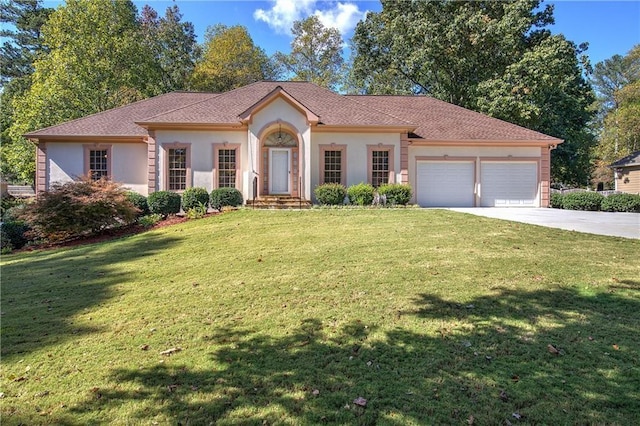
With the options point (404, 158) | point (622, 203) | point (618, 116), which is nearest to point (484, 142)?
point (404, 158)

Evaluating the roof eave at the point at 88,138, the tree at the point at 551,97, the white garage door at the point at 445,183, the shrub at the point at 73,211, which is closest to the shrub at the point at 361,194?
the white garage door at the point at 445,183

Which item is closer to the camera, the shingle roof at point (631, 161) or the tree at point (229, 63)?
the shingle roof at point (631, 161)

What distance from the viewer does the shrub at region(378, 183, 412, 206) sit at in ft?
50.0

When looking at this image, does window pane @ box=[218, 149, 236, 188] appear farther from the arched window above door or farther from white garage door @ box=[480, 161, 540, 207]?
white garage door @ box=[480, 161, 540, 207]

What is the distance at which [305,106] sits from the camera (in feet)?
54.1

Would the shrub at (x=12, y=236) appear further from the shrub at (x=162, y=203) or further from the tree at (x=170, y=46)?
the tree at (x=170, y=46)

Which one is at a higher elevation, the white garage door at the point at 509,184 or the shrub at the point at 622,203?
the white garage door at the point at 509,184

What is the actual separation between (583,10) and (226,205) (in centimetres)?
1714

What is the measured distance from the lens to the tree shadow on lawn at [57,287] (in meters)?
4.41

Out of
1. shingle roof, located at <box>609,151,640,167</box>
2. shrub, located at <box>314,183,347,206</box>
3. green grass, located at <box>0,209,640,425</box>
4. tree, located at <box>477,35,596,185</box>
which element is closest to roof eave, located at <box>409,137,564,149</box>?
shrub, located at <box>314,183,347,206</box>

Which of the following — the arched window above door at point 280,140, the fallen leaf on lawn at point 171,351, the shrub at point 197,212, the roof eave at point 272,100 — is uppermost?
the roof eave at point 272,100

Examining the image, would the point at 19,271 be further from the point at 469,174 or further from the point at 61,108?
the point at 61,108

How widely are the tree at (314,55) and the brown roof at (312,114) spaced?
1662 centimetres

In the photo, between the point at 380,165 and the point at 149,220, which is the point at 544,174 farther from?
the point at 149,220
